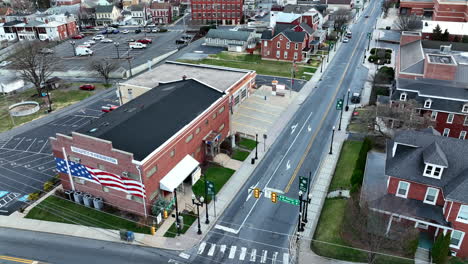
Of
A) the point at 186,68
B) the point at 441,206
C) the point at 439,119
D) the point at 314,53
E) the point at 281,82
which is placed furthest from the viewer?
the point at 314,53

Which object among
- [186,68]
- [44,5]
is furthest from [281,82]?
[44,5]

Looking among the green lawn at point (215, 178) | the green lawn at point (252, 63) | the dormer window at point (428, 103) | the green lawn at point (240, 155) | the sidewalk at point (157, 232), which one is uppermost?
the dormer window at point (428, 103)

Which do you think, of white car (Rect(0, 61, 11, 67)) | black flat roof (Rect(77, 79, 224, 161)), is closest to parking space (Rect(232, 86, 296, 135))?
black flat roof (Rect(77, 79, 224, 161))

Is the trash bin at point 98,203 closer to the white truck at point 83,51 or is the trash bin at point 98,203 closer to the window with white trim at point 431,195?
the window with white trim at point 431,195

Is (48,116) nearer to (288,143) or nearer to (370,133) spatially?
(288,143)

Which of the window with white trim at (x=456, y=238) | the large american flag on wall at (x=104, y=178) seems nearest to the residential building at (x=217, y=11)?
the large american flag on wall at (x=104, y=178)

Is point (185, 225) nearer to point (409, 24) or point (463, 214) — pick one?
point (463, 214)

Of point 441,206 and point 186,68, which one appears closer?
point 441,206
